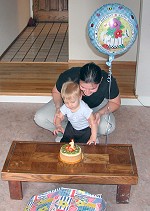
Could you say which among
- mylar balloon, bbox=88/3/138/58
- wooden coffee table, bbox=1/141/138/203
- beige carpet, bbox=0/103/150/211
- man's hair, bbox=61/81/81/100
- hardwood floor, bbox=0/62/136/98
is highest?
mylar balloon, bbox=88/3/138/58

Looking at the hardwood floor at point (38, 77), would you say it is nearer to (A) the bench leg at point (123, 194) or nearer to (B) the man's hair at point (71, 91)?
(B) the man's hair at point (71, 91)

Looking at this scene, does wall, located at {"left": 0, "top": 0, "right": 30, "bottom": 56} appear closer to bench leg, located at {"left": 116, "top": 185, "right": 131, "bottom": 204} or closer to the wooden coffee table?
the wooden coffee table

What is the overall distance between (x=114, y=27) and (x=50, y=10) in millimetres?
4547

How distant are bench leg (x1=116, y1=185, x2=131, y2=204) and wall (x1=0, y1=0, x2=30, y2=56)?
296 centimetres

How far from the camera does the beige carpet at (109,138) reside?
6.43 feet

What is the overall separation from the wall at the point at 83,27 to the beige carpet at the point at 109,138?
45.8 inches

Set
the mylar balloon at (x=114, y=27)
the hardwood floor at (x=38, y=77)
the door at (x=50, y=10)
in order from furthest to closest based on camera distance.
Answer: the door at (x=50, y=10)
the hardwood floor at (x=38, y=77)
the mylar balloon at (x=114, y=27)

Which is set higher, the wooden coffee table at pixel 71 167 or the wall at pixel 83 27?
the wall at pixel 83 27

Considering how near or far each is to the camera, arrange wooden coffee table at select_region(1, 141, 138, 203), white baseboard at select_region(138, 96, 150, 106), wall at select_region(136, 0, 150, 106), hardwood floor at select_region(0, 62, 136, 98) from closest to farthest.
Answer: wooden coffee table at select_region(1, 141, 138, 203)
wall at select_region(136, 0, 150, 106)
white baseboard at select_region(138, 96, 150, 106)
hardwood floor at select_region(0, 62, 136, 98)

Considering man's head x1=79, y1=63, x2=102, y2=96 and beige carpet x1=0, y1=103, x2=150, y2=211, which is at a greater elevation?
man's head x1=79, y1=63, x2=102, y2=96

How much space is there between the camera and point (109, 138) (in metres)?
2.63

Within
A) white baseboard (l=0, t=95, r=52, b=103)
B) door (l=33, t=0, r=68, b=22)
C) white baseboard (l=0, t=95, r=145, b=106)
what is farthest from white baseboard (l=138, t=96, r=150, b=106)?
door (l=33, t=0, r=68, b=22)

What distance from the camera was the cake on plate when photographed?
1.83 metres

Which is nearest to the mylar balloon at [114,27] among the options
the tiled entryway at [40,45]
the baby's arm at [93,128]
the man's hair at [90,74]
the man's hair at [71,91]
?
the man's hair at [90,74]
